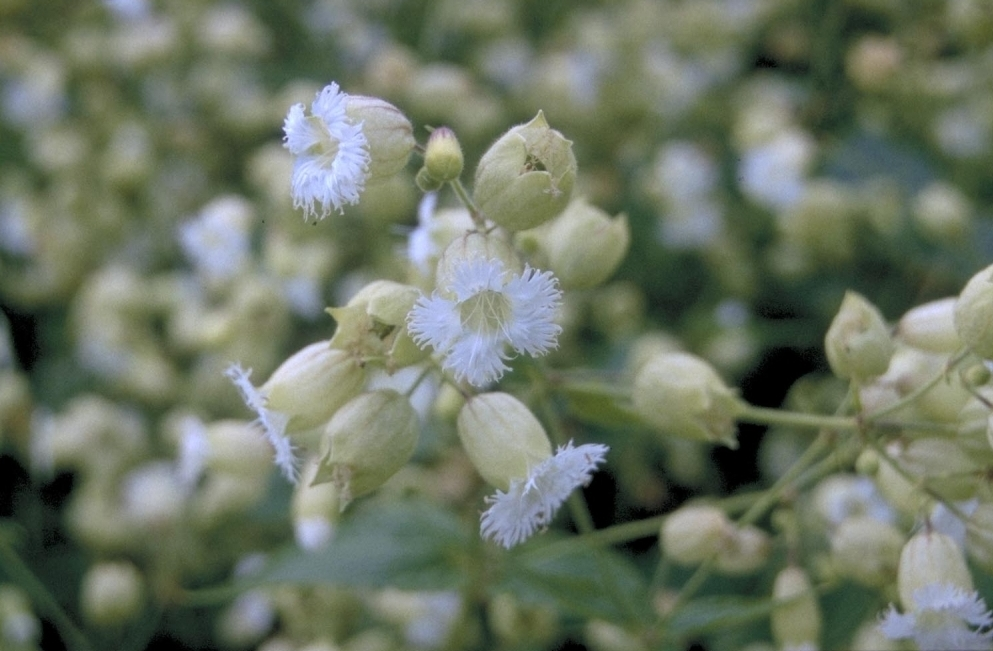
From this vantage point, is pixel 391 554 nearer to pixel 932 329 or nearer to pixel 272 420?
pixel 272 420

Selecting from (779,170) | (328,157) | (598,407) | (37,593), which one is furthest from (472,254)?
(779,170)

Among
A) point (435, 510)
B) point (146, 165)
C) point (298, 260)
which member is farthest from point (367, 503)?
point (146, 165)

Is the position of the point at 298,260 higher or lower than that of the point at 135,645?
higher

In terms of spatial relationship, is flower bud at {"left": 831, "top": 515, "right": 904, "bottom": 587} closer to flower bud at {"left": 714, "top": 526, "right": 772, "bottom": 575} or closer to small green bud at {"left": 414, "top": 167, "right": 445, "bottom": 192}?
flower bud at {"left": 714, "top": 526, "right": 772, "bottom": 575}

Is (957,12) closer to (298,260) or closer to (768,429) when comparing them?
(768,429)

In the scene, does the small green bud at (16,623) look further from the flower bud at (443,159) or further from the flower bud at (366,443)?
the flower bud at (443,159)

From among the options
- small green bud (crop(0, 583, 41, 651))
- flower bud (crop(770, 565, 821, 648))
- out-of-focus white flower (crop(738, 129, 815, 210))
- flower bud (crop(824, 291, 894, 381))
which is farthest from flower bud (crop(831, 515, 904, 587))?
Result: small green bud (crop(0, 583, 41, 651))
